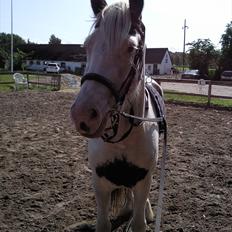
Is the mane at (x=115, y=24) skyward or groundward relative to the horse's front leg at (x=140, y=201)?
skyward

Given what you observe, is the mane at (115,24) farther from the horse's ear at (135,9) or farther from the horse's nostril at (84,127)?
the horse's nostril at (84,127)

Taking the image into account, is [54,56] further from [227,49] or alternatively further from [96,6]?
[96,6]

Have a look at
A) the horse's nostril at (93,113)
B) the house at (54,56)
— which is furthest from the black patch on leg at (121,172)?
the house at (54,56)

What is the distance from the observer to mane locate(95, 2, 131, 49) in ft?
6.32

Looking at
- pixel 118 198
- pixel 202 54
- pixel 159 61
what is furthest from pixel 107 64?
pixel 159 61

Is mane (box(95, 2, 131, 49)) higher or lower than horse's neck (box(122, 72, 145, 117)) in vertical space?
higher

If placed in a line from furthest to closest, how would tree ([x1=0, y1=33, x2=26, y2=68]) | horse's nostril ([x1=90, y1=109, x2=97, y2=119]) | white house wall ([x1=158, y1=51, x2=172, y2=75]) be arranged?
white house wall ([x1=158, y1=51, x2=172, y2=75]), tree ([x1=0, y1=33, x2=26, y2=68]), horse's nostril ([x1=90, y1=109, x2=97, y2=119])

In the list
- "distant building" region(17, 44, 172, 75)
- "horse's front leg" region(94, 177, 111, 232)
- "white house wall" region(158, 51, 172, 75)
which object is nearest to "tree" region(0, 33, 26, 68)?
"distant building" region(17, 44, 172, 75)

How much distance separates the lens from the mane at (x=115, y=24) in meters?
1.93

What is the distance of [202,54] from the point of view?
173ft

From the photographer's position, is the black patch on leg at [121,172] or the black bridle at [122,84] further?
the black patch on leg at [121,172]

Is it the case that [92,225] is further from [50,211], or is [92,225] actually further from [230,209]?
[230,209]

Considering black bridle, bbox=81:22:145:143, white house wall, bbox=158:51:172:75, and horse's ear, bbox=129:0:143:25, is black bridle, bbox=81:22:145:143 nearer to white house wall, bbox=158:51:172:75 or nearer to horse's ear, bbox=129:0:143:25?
horse's ear, bbox=129:0:143:25

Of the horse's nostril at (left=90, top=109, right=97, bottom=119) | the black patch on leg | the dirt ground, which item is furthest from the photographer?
the dirt ground
